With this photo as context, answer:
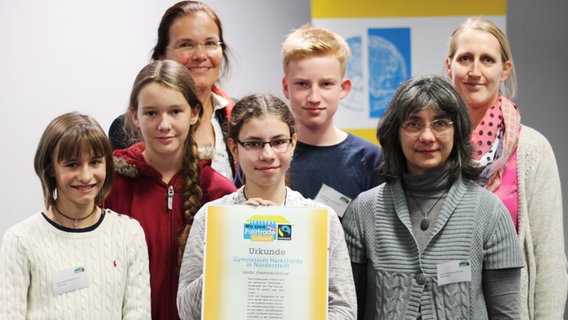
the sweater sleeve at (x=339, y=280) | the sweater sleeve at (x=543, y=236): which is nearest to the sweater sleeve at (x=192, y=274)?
the sweater sleeve at (x=339, y=280)

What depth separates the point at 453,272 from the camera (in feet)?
8.14

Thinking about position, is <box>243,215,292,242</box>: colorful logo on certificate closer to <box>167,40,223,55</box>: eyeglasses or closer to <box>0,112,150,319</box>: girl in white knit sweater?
<box>0,112,150,319</box>: girl in white knit sweater

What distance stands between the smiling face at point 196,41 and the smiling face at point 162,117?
1.95ft

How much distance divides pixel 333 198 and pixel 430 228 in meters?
0.58

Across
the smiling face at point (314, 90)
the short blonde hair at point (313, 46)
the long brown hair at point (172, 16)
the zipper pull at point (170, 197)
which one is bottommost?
the zipper pull at point (170, 197)

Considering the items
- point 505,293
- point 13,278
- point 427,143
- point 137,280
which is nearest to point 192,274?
point 137,280

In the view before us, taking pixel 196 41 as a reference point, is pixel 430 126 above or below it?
below

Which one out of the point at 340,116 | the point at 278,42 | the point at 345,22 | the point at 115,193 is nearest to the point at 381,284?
the point at 115,193

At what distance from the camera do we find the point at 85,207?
8.49 feet

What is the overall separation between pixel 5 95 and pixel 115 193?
2.26 meters

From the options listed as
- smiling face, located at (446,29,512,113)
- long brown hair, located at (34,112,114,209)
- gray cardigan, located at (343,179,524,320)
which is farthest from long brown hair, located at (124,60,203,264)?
smiling face, located at (446,29,512,113)

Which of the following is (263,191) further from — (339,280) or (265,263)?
(339,280)

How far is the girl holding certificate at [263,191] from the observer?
244 cm

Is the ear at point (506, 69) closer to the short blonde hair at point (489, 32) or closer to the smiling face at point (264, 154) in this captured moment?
the short blonde hair at point (489, 32)
